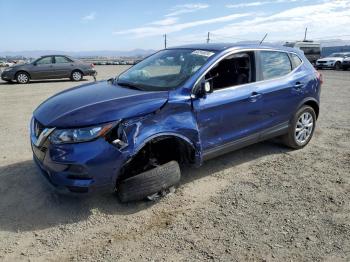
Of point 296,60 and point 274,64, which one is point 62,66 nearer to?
point 296,60

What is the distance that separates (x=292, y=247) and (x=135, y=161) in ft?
5.95

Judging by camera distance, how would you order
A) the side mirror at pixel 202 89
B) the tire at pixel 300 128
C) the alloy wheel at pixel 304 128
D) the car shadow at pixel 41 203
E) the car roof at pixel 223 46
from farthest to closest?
the alloy wheel at pixel 304 128 → the tire at pixel 300 128 → the car roof at pixel 223 46 → the side mirror at pixel 202 89 → the car shadow at pixel 41 203

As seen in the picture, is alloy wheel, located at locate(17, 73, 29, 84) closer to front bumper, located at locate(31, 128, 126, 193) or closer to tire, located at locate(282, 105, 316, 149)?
tire, located at locate(282, 105, 316, 149)

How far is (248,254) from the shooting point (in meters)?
3.03

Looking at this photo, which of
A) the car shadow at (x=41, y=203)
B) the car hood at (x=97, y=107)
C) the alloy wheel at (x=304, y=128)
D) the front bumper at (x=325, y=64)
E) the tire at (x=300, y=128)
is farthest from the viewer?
the front bumper at (x=325, y=64)

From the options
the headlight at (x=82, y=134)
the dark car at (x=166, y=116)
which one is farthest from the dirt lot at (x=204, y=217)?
the headlight at (x=82, y=134)

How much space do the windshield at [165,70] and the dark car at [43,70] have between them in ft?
43.4

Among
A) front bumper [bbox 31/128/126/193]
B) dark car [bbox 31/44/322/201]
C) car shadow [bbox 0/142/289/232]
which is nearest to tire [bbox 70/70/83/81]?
dark car [bbox 31/44/322/201]

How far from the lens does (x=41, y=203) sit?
391cm

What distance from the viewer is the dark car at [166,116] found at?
342 centimetres

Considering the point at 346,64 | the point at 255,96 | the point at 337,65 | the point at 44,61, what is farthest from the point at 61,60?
the point at 337,65

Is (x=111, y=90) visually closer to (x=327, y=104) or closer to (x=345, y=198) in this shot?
(x=345, y=198)

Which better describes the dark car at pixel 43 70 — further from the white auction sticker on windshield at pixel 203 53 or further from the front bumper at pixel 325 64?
the front bumper at pixel 325 64

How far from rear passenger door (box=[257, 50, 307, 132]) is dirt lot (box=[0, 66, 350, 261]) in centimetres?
66
